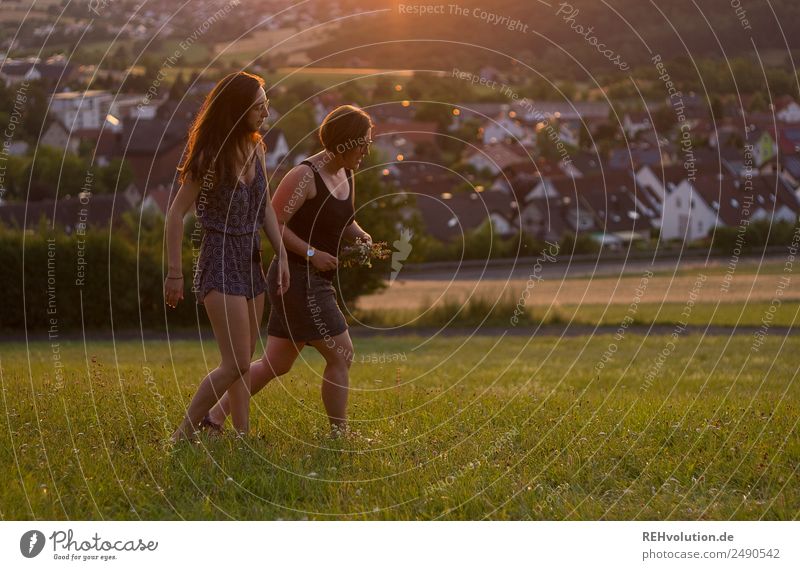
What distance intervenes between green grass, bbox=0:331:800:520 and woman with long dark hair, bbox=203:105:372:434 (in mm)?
526

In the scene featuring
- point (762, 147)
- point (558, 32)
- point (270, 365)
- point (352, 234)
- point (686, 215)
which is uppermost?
point (352, 234)

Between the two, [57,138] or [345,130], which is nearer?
[345,130]

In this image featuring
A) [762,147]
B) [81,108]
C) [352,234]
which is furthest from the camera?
[762,147]

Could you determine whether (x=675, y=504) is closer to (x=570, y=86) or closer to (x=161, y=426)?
(x=161, y=426)

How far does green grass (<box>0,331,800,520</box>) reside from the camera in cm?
628

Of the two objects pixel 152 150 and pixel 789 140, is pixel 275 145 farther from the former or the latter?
pixel 789 140

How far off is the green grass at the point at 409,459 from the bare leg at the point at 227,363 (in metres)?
0.20

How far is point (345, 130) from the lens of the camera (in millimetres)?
7086

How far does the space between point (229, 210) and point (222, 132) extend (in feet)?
1.47

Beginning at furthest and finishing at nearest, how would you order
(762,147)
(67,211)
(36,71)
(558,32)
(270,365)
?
1. (762,147)
2. (558,32)
3. (67,211)
4. (36,71)
5. (270,365)

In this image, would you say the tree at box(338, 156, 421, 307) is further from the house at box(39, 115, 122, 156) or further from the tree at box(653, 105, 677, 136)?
the tree at box(653, 105, 677, 136)

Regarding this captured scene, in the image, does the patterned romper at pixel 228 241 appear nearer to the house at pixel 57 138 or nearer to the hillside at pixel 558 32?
the hillside at pixel 558 32

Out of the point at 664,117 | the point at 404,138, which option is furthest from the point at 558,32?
the point at 664,117

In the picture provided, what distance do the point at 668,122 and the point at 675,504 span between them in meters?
75.3
